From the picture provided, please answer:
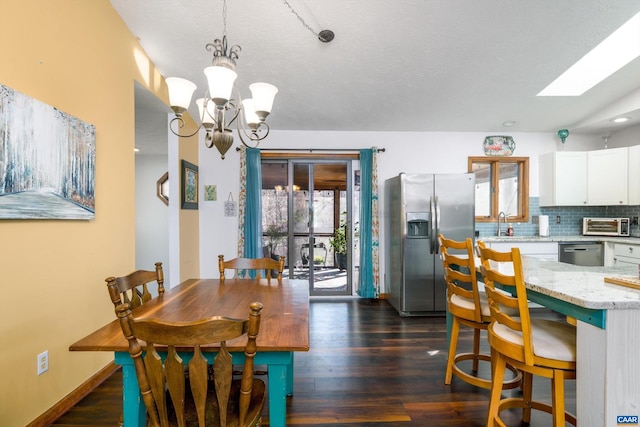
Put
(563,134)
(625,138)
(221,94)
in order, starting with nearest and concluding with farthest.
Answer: (221,94), (625,138), (563,134)

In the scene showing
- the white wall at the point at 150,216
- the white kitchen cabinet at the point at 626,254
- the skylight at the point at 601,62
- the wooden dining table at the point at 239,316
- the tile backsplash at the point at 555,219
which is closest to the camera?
the wooden dining table at the point at 239,316

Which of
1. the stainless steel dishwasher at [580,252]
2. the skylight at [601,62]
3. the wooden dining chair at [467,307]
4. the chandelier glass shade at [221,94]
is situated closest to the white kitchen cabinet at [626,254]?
the stainless steel dishwasher at [580,252]

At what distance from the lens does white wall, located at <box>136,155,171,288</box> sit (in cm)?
568

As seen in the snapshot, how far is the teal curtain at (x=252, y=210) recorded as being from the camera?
4324 mm

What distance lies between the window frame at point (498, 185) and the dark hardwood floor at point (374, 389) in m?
2.17

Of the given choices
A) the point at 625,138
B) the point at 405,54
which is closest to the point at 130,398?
the point at 405,54

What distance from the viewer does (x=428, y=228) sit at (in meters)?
3.89

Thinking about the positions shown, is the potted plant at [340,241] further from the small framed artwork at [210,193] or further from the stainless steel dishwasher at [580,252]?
the stainless steel dishwasher at [580,252]

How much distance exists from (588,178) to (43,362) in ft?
19.5

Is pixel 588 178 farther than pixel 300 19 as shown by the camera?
Yes

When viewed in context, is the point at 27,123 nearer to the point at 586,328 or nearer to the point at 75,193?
the point at 75,193

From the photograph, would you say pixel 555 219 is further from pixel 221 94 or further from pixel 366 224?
pixel 221 94

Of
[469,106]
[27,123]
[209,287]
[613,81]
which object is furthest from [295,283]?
[613,81]

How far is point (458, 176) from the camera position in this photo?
390 cm
